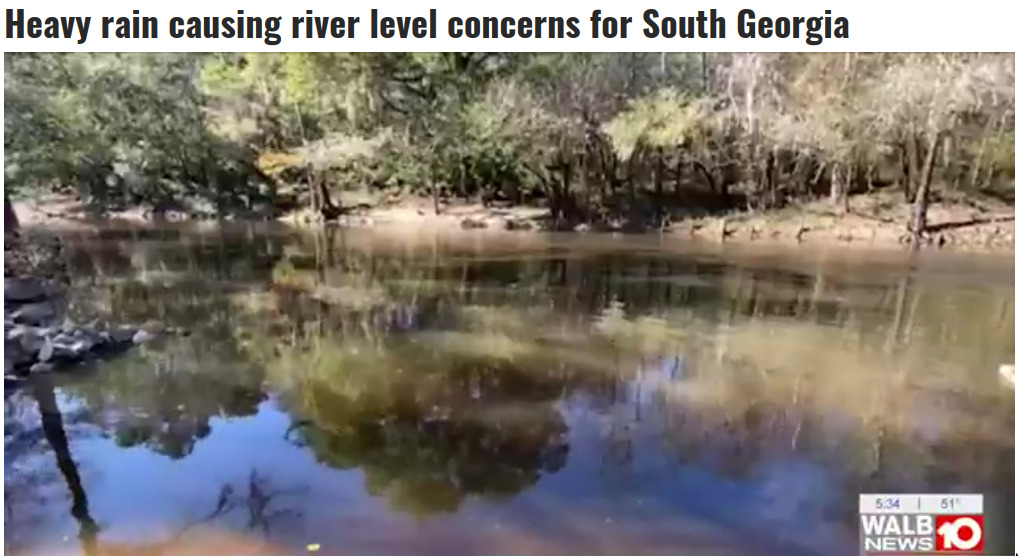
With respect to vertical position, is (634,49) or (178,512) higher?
(634,49)

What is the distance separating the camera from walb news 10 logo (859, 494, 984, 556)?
171 cm

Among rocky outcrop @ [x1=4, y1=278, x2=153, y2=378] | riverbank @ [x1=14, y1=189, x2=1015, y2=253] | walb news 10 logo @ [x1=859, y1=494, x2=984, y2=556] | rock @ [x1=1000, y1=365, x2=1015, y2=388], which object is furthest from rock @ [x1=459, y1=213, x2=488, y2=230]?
rock @ [x1=1000, y1=365, x2=1015, y2=388]

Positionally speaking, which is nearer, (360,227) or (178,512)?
(178,512)

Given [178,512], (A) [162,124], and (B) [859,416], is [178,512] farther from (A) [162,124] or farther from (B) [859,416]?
(B) [859,416]

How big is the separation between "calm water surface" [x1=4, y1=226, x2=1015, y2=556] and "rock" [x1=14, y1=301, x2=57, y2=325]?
5cm

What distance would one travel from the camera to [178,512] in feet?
5.44

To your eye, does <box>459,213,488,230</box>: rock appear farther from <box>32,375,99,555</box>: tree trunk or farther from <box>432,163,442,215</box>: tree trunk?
<box>32,375,99,555</box>: tree trunk

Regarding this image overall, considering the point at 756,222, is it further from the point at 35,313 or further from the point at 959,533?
the point at 35,313

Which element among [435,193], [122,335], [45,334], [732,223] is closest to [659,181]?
[732,223]

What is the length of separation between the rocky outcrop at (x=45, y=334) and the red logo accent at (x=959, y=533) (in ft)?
4.74

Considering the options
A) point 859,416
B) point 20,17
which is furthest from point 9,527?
point 859,416

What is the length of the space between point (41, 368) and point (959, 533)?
1.64 m

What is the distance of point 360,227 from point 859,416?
970mm

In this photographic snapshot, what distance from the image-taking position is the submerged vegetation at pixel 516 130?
1.67m
